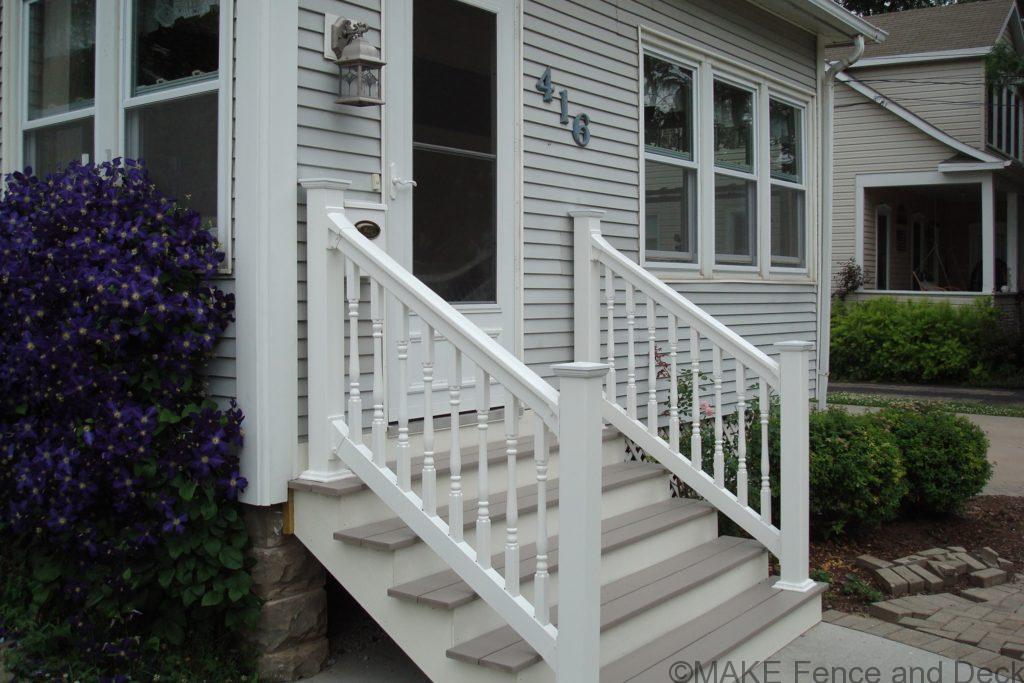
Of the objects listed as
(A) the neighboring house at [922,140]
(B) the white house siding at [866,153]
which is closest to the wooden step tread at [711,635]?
(A) the neighboring house at [922,140]

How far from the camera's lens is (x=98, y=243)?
12.6 feet

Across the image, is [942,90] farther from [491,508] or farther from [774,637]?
[491,508]

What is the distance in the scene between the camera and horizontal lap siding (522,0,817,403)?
5285 mm

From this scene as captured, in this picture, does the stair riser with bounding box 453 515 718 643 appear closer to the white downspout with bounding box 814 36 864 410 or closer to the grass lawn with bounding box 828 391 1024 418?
the white downspout with bounding box 814 36 864 410

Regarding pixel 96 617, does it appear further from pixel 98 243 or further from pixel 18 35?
pixel 18 35

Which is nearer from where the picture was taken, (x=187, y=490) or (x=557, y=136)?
(x=187, y=490)

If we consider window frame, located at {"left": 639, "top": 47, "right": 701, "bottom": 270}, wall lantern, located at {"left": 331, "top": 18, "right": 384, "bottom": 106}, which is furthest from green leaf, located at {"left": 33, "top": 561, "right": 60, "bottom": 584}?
window frame, located at {"left": 639, "top": 47, "right": 701, "bottom": 270}

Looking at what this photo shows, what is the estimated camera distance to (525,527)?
4113 mm

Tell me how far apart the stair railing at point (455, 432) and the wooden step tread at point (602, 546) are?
0.10 meters

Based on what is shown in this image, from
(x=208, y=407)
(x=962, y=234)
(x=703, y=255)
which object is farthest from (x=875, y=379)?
(x=208, y=407)

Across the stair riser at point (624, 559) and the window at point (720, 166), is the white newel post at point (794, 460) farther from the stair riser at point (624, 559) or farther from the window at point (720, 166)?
the window at point (720, 166)

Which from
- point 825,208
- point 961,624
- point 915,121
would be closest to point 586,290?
point 961,624

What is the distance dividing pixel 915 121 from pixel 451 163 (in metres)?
13.7

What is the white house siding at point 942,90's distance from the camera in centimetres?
1692
